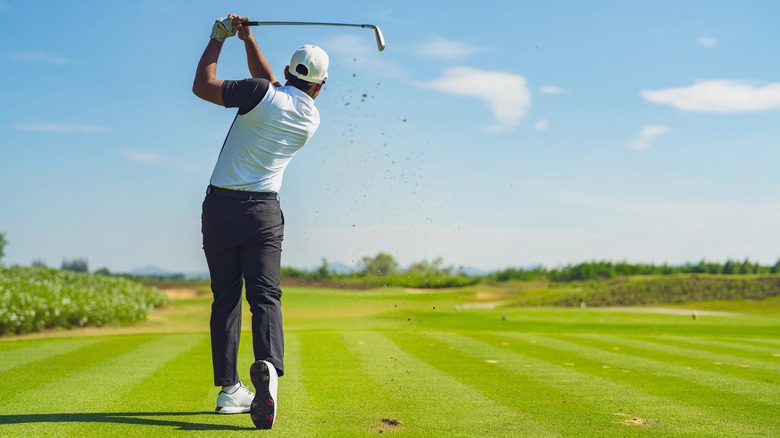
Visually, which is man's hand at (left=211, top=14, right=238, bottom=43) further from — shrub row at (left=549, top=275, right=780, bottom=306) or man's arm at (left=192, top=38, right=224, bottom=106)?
shrub row at (left=549, top=275, right=780, bottom=306)

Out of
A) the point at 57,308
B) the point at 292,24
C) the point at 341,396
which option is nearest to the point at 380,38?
the point at 292,24

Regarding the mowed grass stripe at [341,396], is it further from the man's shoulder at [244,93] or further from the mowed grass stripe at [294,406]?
the man's shoulder at [244,93]

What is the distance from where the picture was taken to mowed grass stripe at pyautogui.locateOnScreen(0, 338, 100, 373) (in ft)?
27.3

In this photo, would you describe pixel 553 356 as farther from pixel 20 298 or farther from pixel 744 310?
pixel 744 310

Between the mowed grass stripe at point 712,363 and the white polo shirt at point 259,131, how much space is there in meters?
4.26

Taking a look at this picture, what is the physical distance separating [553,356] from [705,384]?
2.56m

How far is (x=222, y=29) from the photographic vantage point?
16.4 feet

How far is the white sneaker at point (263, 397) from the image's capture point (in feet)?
15.1

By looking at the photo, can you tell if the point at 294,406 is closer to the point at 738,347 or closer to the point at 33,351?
the point at 33,351

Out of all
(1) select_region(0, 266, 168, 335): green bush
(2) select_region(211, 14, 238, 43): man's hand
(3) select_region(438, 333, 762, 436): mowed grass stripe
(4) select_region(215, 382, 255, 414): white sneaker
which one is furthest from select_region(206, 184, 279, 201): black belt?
(1) select_region(0, 266, 168, 335): green bush

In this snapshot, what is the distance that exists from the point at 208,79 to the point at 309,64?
64 cm

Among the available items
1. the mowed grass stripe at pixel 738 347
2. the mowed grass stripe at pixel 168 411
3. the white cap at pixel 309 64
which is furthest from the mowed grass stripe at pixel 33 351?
the mowed grass stripe at pixel 738 347

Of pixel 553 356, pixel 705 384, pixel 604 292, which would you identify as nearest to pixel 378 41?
pixel 705 384

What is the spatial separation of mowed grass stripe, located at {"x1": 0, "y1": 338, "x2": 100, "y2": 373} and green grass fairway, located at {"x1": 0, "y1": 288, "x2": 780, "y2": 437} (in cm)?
3
